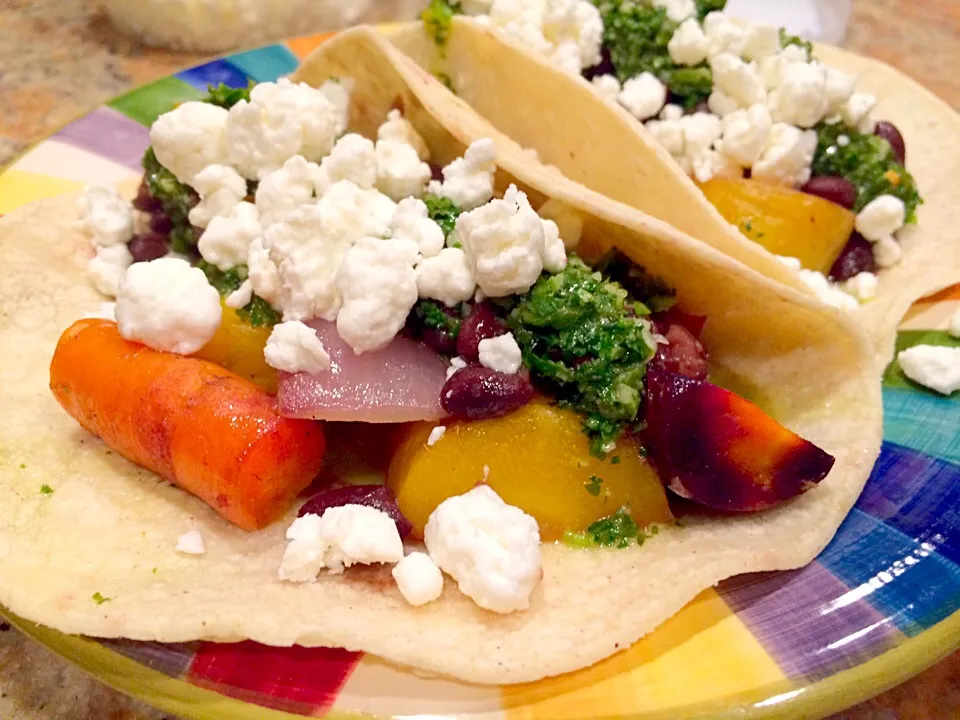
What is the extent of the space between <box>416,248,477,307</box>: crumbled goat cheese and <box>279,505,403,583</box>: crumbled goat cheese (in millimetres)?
509

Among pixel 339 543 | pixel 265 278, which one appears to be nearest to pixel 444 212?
pixel 265 278

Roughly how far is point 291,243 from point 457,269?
39 centimetres

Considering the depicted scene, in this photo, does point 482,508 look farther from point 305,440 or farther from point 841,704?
point 841,704

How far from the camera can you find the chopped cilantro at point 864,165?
2631 millimetres

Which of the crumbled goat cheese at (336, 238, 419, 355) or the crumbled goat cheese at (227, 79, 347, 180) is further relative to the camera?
the crumbled goat cheese at (227, 79, 347, 180)

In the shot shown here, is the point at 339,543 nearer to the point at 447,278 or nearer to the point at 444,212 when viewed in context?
the point at 447,278

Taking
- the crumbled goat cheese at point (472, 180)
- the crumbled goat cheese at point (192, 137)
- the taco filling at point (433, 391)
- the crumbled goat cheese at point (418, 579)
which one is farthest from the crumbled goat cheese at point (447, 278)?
the crumbled goat cheese at point (192, 137)

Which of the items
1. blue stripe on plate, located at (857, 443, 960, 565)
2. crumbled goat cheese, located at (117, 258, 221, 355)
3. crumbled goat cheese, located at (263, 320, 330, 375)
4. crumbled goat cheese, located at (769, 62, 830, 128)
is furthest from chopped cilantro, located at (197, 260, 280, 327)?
crumbled goat cheese, located at (769, 62, 830, 128)

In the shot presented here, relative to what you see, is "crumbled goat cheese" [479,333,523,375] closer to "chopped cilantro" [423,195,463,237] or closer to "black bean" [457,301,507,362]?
"black bean" [457,301,507,362]

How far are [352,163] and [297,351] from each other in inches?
23.4

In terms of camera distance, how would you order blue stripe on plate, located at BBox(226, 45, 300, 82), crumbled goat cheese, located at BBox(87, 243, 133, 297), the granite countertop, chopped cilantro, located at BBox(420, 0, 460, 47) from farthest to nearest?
the granite countertop < blue stripe on plate, located at BBox(226, 45, 300, 82) < chopped cilantro, located at BBox(420, 0, 460, 47) < crumbled goat cheese, located at BBox(87, 243, 133, 297)

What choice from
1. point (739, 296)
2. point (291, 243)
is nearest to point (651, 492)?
point (739, 296)

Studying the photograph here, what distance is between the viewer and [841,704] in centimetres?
137

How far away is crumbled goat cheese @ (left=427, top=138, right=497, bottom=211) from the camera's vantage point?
203 cm
